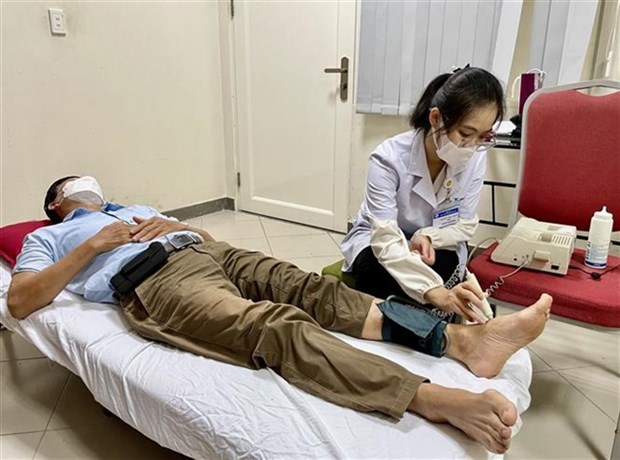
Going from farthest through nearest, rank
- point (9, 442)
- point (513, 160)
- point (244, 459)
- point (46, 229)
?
point (513, 160) < point (46, 229) < point (9, 442) < point (244, 459)

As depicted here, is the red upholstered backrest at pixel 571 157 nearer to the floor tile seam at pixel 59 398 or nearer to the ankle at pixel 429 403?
the ankle at pixel 429 403

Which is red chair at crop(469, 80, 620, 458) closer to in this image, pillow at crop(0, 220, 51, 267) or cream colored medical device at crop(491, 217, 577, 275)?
cream colored medical device at crop(491, 217, 577, 275)

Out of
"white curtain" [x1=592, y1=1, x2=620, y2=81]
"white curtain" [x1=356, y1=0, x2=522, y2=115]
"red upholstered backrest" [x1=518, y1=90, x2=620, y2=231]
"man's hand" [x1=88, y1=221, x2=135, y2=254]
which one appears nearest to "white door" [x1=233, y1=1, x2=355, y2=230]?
"white curtain" [x1=356, y1=0, x2=522, y2=115]

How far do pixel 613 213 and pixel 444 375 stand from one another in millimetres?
923

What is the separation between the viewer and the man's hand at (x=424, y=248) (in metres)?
1.45

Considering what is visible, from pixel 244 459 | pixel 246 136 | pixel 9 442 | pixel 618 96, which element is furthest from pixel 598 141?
pixel 246 136

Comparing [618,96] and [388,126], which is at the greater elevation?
[618,96]

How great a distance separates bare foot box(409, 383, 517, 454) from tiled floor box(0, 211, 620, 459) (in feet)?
1.92

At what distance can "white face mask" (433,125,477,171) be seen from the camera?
4.76ft

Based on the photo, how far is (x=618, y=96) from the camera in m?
1.60

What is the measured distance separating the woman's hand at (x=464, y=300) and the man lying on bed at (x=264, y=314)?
0.04 feet

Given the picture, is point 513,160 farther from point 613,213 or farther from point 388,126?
point 613,213

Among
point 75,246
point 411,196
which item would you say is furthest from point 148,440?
point 411,196

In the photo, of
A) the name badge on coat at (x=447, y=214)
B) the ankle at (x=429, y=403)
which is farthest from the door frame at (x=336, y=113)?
the ankle at (x=429, y=403)
